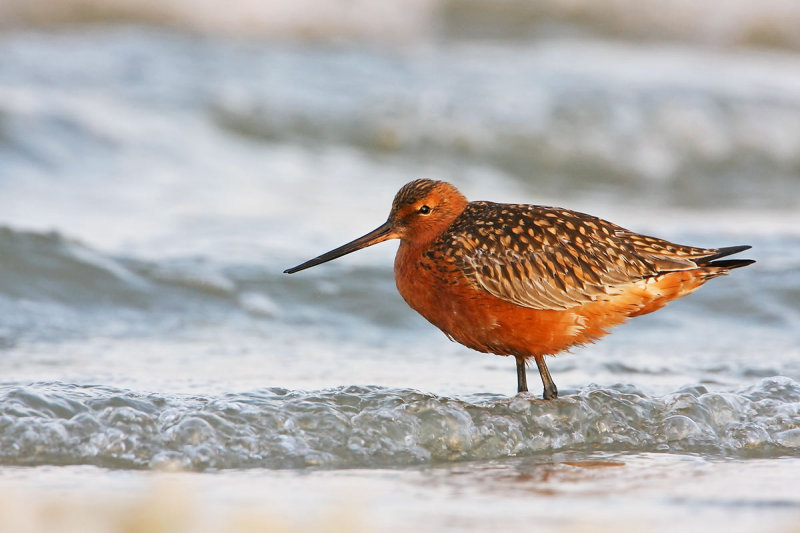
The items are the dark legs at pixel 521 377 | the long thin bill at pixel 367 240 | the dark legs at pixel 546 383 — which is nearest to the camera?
the dark legs at pixel 546 383

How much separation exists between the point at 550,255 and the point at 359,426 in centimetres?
136

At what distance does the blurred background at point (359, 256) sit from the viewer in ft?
16.1

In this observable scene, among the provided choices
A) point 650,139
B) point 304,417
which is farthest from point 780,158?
point 304,417

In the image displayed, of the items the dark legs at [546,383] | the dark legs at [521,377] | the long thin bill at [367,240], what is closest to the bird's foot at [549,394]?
the dark legs at [546,383]

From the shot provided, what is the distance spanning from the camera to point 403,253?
238 inches

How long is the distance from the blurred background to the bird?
39 centimetres

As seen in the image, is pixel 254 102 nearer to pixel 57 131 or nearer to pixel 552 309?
pixel 57 131

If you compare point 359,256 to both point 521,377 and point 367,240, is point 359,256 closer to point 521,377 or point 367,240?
point 367,240

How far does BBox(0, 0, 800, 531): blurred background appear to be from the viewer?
4.91 metres

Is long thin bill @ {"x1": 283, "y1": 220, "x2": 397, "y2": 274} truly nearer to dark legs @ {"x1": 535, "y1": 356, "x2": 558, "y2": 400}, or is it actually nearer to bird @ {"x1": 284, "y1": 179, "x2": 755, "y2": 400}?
bird @ {"x1": 284, "y1": 179, "x2": 755, "y2": 400}

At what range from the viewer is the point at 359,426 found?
5414 millimetres

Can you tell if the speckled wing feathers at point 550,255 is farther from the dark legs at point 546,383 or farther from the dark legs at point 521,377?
the dark legs at point 521,377

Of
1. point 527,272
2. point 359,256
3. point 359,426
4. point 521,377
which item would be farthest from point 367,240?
point 359,256

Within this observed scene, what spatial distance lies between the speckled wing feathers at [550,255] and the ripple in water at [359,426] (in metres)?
0.58
